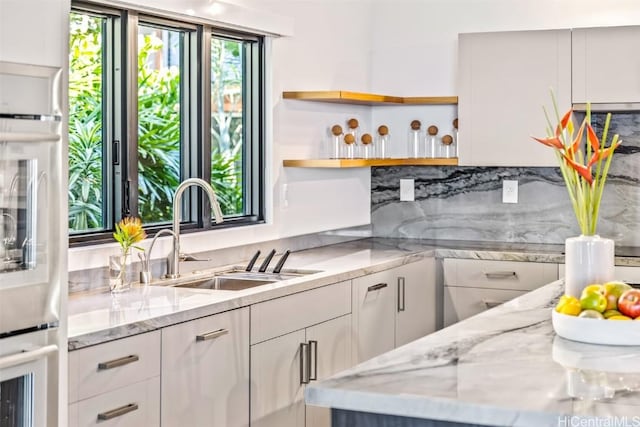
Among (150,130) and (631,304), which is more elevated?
(150,130)

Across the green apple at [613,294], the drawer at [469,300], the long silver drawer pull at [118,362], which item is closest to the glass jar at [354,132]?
the drawer at [469,300]

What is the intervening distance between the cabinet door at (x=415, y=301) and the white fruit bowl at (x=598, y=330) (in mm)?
2130

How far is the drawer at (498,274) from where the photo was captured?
504 cm

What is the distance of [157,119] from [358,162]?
1258 mm

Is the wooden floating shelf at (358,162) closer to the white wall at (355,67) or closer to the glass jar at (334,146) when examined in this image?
the white wall at (355,67)

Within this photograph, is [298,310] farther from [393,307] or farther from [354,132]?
[354,132]

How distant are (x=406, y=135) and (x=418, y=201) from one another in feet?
1.35

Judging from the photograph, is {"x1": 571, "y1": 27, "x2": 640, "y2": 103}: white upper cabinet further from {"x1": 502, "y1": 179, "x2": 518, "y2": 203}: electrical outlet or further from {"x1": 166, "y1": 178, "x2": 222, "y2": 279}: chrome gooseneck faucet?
{"x1": 166, "y1": 178, "x2": 222, "y2": 279}: chrome gooseneck faucet

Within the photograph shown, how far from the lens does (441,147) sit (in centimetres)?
577

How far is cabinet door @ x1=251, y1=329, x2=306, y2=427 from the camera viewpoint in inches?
143

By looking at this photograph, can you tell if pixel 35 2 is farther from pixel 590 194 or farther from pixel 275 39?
pixel 275 39

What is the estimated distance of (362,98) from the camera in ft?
16.9

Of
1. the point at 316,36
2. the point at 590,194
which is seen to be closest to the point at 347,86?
the point at 316,36

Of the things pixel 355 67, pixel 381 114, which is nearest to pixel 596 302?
pixel 355 67
